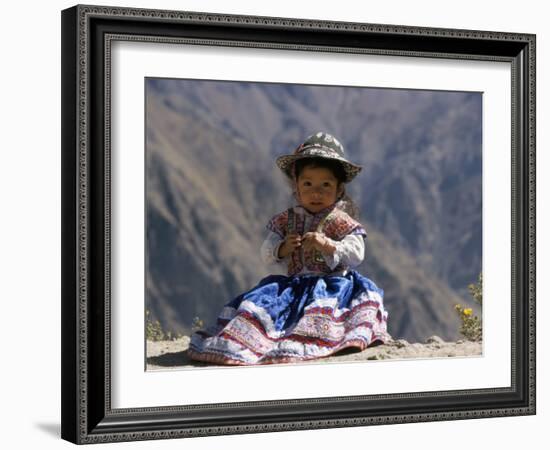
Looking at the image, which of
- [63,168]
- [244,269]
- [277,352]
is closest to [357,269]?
[277,352]

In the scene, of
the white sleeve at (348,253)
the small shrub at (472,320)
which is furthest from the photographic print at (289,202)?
the white sleeve at (348,253)

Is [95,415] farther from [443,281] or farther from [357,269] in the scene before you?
[443,281]

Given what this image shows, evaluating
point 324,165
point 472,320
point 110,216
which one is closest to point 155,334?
point 110,216

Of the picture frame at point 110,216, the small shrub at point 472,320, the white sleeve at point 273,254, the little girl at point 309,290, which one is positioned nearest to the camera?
the picture frame at point 110,216

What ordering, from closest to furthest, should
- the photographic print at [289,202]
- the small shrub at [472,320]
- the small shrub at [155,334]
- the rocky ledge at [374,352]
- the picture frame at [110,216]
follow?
the picture frame at [110,216], the rocky ledge at [374,352], the small shrub at [155,334], the small shrub at [472,320], the photographic print at [289,202]

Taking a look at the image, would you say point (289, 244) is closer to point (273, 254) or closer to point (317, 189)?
point (273, 254)

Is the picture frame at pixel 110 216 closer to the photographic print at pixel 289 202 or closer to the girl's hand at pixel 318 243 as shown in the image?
the photographic print at pixel 289 202

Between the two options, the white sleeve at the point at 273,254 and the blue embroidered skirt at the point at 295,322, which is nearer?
the blue embroidered skirt at the point at 295,322
